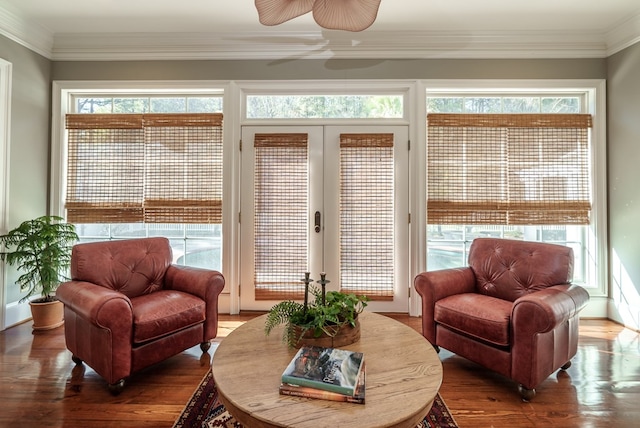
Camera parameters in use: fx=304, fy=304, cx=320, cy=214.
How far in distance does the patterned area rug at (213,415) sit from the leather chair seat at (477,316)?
469mm

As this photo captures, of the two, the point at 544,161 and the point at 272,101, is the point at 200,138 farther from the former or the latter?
the point at 544,161

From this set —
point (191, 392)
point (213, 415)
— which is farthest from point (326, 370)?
point (191, 392)

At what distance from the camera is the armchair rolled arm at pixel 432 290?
2203 millimetres

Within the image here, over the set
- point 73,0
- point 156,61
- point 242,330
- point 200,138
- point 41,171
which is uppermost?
point 73,0

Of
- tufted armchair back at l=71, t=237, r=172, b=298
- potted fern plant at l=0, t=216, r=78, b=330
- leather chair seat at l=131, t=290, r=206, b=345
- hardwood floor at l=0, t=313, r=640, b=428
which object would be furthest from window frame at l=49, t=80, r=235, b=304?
hardwood floor at l=0, t=313, r=640, b=428

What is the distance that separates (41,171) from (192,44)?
2007 mm

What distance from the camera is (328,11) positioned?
165 centimetres

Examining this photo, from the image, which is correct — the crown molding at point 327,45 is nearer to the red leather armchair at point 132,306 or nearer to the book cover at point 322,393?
the red leather armchair at point 132,306

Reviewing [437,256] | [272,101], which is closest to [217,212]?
[272,101]

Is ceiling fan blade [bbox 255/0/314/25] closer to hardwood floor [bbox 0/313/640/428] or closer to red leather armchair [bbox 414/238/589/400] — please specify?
red leather armchair [bbox 414/238/589/400]

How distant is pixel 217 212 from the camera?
3.14 meters

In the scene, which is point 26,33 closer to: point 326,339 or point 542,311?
point 326,339

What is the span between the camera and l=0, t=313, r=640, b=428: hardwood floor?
163cm

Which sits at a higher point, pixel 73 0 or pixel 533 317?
pixel 73 0
